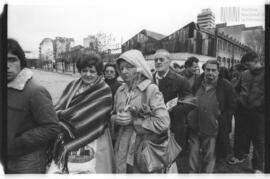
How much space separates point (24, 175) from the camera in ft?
8.52

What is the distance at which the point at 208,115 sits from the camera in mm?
2916

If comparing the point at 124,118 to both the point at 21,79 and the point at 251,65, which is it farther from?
the point at 251,65

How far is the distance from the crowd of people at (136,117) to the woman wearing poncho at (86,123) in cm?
1

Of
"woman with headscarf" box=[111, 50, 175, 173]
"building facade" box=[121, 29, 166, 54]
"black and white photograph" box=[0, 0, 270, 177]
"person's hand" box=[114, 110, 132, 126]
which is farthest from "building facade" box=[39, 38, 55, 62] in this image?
"person's hand" box=[114, 110, 132, 126]

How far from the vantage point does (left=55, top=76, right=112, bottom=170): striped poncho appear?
100 inches

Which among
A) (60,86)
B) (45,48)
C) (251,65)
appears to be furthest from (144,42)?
(251,65)

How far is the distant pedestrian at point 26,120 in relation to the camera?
224cm

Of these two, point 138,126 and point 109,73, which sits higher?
point 109,73

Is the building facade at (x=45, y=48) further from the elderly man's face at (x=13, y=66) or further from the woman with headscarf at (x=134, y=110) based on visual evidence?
the woman with headscarf at (x=134, y=110)

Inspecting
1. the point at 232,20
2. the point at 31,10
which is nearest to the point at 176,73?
the point at 232,20

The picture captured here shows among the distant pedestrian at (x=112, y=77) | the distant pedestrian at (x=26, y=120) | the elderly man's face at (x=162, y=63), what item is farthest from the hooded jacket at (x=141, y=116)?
the distant pedestrian at (x=26, y=120)

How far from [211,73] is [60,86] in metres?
1.78

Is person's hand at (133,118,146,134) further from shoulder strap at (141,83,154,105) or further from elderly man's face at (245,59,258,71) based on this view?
elderly man's face at (245,59,258,71)

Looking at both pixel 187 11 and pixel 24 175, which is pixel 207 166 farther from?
pixel 24 175
